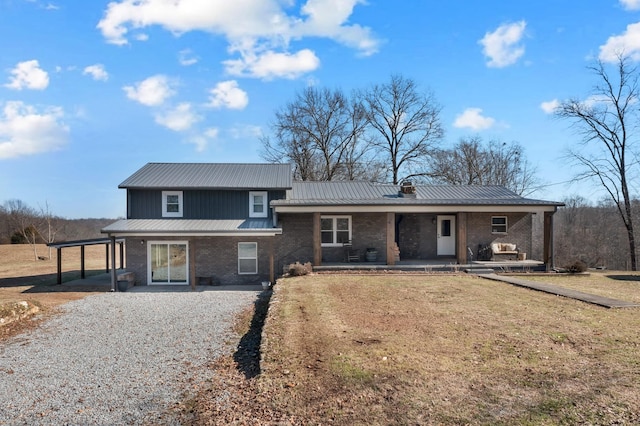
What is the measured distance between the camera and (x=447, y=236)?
20406mm

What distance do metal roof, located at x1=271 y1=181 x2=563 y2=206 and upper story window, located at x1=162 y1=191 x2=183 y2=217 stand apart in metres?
4.88

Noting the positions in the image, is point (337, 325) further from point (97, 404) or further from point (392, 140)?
point (392, 140)

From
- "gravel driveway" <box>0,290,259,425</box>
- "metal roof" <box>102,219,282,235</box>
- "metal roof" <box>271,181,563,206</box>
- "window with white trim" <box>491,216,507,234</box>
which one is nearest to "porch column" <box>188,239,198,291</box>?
"metal roof" <box>102,219,282,235</box>

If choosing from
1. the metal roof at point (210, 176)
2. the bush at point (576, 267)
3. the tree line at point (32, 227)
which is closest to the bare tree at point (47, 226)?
the tree line at point (32, 227)

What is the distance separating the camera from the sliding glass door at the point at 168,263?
18.0 m

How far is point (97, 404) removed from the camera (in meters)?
6.00

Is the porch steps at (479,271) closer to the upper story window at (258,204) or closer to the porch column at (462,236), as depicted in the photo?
the porch column at (462,236)

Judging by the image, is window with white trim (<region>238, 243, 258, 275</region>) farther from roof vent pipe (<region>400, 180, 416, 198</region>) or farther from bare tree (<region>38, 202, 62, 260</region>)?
bare tree (<region>38, 202, 62, 260</region>)

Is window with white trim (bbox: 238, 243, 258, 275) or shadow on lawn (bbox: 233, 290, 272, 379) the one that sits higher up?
window with white trim (bbox: 238, 243, 258, 275)

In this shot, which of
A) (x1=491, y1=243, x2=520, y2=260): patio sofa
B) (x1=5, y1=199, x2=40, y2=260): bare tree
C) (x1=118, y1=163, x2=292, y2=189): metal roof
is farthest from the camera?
(x1=5, y1=199, x2=40, y2=260): bare tree

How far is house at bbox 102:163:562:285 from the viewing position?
17734 millimetres

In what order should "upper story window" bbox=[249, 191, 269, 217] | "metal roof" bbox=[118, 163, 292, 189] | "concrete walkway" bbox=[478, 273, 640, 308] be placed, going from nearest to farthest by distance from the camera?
"concrete walkway" bbox=[478, 273, 640, 308], "metal roof" bbox=[118, 163, 292, 189], "upper story window" bbox=[249, 191, 269, 217]

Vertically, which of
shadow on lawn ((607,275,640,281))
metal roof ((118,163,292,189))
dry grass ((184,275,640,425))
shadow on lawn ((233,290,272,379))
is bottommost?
shadow on lawn ((233,290,272,379))

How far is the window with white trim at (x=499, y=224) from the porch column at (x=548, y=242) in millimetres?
1896
